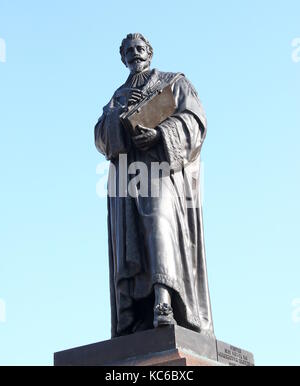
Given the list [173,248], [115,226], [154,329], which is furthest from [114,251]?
[154,329]

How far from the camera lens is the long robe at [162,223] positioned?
934 centimetres

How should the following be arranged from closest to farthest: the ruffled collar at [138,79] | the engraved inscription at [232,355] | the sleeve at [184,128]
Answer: the engraved inscription at [232,355] → the sleeve at [184,128] → the ruffled collar at [138,79]

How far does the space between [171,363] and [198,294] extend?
168 cm

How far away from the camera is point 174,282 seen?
30.1 feet

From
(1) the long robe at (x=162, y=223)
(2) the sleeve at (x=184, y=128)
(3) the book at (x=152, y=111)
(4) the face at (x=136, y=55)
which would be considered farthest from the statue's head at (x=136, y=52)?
(3) the book at (x=152, y=111)

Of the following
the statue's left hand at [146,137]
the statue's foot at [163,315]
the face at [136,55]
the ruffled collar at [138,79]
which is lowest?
the statue's foot at [163,315]

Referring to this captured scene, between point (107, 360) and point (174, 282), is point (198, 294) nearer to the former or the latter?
point (174, 282)

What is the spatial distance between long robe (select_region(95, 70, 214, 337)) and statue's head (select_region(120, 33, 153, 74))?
16.2 inches

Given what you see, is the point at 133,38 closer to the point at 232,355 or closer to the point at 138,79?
the point at 138,79

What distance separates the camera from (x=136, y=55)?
11078 mm

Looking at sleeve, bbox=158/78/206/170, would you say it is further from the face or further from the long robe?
the face

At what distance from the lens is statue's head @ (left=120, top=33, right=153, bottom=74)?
1108 cm

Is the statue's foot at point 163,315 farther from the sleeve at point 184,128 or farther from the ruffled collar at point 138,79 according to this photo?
the ruffled collar at point 138,79

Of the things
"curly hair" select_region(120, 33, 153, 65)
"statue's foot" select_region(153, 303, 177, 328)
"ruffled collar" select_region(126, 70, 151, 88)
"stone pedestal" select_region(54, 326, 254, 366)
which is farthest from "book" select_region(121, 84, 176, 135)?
"stone pedestal" select_region(54, 326, 254, 366)
